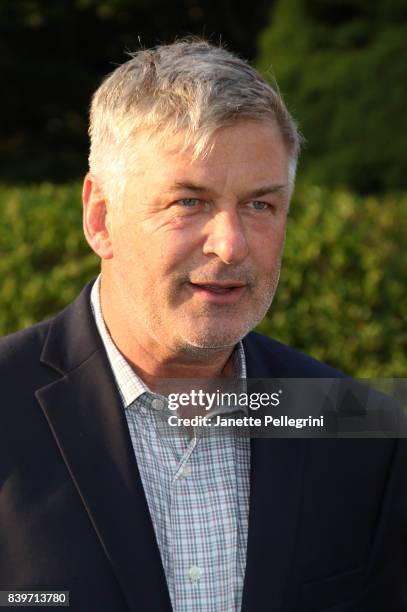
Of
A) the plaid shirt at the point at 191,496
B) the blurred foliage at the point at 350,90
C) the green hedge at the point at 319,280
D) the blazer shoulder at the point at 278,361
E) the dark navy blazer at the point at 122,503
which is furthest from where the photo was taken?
the blurred foliage at the point at 350,90

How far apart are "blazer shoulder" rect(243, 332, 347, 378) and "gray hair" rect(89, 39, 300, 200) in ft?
1.68

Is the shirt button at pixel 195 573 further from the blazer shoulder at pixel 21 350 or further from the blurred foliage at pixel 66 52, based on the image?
the blurred foliage at pixel 66 52

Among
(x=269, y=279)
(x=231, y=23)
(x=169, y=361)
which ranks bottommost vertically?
(x=169, y=361)

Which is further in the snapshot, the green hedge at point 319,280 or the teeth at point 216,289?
the green hedge at point 319,280

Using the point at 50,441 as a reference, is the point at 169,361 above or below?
above

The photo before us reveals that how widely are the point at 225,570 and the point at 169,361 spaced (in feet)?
1.65

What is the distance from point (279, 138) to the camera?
236 centimetres

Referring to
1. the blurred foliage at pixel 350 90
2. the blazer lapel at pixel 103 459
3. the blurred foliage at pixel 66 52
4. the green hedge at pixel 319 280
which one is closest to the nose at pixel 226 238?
the blazer lapel at pixel 103 459

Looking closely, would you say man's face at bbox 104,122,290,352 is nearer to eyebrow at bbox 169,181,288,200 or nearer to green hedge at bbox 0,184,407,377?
eyebrow at bbox 169,181,288,200

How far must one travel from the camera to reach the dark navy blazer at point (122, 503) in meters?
2.14

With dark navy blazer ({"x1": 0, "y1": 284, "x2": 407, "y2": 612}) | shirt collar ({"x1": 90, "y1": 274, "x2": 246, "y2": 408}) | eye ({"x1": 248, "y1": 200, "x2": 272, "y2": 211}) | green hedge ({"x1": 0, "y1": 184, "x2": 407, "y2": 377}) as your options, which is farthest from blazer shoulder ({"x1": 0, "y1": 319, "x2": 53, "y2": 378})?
green hedge ({"x1": 0, "y1": 184, "x2": 407, "y2": 377})

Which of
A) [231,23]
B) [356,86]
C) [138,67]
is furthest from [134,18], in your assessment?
[138,67]

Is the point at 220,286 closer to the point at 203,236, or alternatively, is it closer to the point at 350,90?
the point at 203,236

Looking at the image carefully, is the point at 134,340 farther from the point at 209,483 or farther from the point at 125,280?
the point at 209,483
